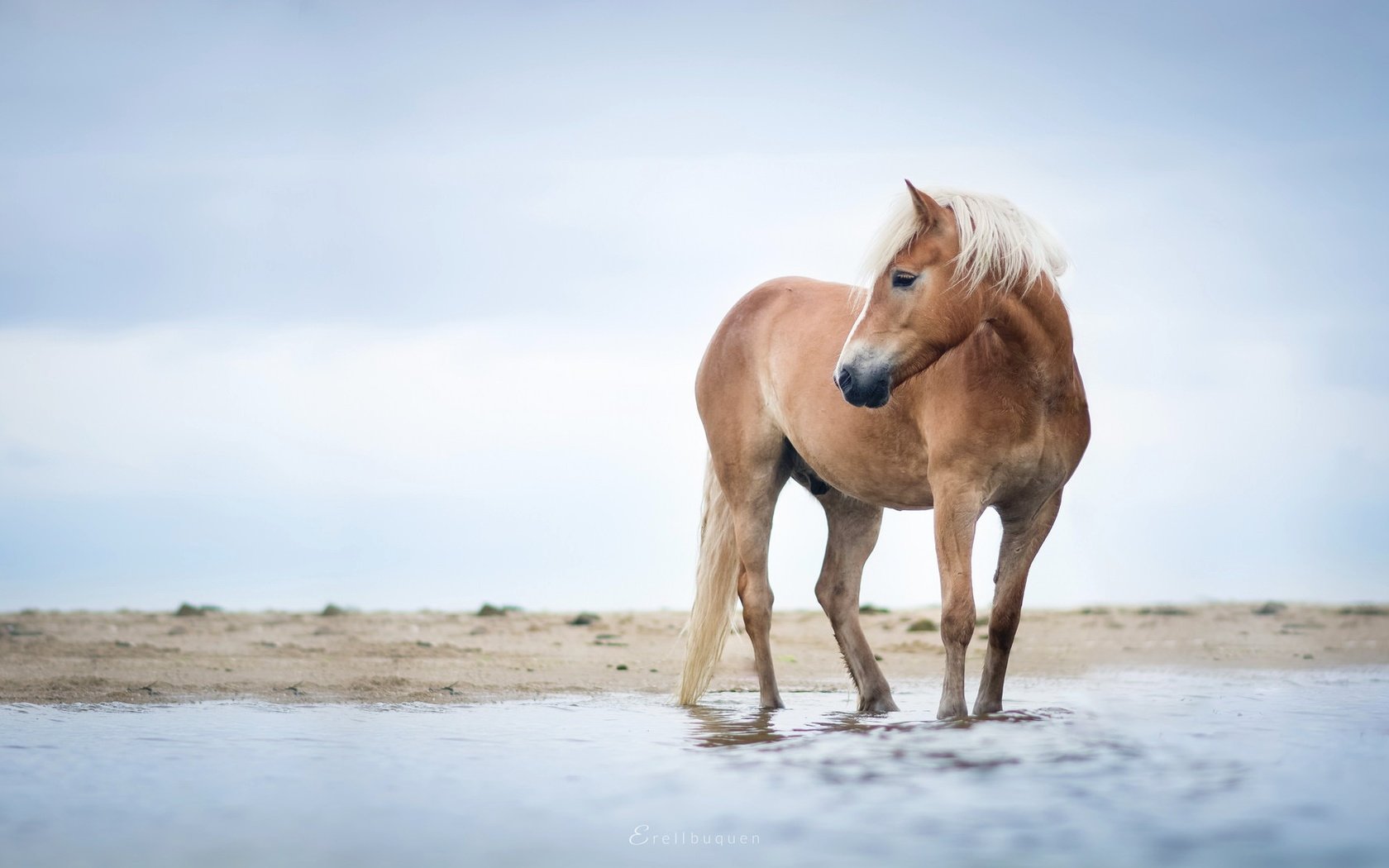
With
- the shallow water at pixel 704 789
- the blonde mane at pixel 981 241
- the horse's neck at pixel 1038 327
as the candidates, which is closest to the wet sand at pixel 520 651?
the shallow water at pixel 704 789

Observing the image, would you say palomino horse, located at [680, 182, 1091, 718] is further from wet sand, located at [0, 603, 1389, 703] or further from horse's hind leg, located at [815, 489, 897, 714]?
Answer: wet sand, located at [0, 603, 1389, 703]

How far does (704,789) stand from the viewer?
325 cm

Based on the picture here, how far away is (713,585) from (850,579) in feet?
2.89

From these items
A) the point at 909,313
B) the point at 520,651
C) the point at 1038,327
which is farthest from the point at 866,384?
the point at 520,651

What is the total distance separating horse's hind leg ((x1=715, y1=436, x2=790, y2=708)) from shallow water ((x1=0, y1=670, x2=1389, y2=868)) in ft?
3.45

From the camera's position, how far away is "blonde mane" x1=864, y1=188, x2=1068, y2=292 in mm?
4543

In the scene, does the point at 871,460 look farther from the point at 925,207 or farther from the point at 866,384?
the point at 925,207

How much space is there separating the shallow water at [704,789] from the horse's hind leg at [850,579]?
0.56m

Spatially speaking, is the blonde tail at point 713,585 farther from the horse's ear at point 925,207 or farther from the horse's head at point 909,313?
the horse's ear at point 925,207

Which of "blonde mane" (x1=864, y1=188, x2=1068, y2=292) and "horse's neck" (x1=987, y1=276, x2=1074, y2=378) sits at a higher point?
"blonde mane" (x1=864, y1=188, x2=1068, y2=292)

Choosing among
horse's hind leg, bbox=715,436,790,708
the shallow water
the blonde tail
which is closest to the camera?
the shallow water

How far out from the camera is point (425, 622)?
1244 centimetres

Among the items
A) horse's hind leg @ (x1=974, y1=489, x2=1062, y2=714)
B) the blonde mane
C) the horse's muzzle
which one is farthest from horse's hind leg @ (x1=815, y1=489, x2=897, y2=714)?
the blonde mane

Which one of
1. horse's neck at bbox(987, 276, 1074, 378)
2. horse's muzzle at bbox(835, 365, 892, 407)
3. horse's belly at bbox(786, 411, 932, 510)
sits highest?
horse's neck at bbox(987, 276, 1074, 378)
